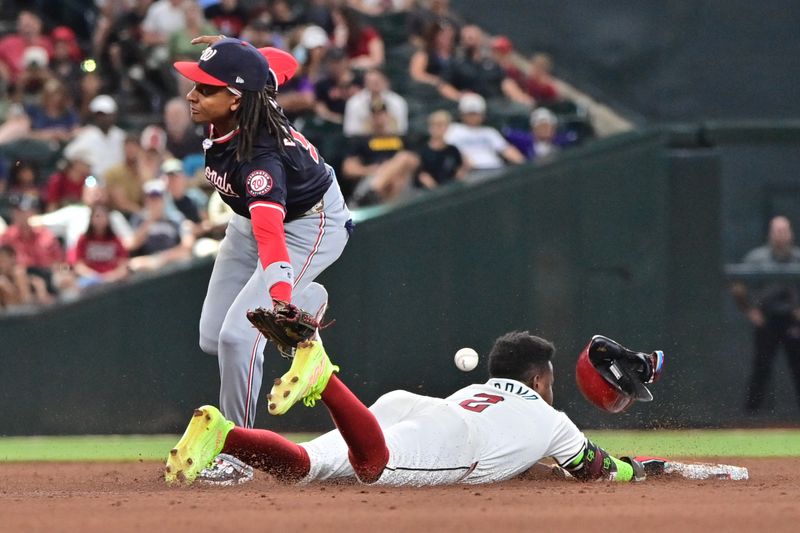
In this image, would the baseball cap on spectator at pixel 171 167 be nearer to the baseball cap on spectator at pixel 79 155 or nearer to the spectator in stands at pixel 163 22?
the baseball cap on spectator at pixel 79 155

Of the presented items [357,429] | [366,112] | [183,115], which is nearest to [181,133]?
[183,115]

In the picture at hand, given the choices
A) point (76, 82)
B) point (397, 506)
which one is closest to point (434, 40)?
point (76, 82)

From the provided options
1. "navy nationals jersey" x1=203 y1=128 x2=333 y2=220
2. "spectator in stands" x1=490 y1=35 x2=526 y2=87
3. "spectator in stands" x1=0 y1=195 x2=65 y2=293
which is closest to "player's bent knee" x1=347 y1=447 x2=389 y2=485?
"navy nationals jersey" x1=203 y1=128 x2=333 y2=220

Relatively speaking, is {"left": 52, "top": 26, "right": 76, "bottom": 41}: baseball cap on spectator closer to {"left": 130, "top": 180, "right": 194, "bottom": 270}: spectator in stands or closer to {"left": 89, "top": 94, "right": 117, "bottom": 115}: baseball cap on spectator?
{"left": 89, "top": 94, "right": 117, "bottom": 115}: baseball cap on spectator

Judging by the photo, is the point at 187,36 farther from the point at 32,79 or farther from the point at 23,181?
the point at 23,181

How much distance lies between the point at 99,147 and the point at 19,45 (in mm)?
1856

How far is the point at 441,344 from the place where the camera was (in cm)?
907

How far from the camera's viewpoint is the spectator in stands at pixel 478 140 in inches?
440

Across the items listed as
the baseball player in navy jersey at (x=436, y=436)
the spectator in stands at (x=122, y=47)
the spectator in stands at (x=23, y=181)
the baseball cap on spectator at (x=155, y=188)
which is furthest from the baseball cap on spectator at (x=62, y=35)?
the baseball player in navy jersey at (x=436, y=436)

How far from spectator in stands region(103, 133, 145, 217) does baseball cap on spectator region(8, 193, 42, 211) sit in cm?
57

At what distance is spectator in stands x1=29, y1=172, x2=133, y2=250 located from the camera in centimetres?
1016

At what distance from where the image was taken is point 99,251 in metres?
9.95

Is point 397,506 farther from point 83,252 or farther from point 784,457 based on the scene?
point 83,252

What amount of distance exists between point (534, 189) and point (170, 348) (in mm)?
2715
